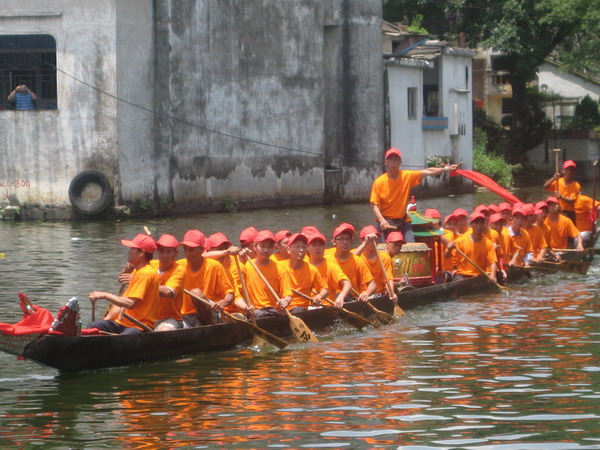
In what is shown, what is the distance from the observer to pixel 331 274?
15.9m

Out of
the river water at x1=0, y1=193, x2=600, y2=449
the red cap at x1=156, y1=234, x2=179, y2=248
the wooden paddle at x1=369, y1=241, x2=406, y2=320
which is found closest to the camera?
the river water at x1=0, y1=193, x2=600, y2=449

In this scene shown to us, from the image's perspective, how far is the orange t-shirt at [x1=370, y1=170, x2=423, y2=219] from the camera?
18.5 m

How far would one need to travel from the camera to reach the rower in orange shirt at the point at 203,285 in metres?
14.2

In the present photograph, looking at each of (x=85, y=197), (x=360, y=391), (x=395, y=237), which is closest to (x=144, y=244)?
(x=360, y=391)

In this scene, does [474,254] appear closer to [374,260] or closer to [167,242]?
[374,260]

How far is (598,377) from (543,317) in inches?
177

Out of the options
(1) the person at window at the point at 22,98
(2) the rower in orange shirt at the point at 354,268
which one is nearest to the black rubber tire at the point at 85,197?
(1) the person at window at the point at 22,98

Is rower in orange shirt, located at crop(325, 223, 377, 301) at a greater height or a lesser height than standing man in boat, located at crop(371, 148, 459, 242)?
lesser

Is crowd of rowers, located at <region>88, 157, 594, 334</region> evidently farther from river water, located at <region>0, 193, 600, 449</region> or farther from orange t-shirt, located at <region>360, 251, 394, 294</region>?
river water, located at <region>0, 193, 600, 449</region>

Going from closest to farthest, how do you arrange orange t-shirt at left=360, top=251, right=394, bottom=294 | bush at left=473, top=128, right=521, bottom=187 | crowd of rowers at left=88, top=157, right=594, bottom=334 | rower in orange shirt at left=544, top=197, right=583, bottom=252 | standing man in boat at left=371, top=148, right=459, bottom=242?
1. crowd of rowers at left=88, top=157, right=594, bottom=334
2. orange t-shirt at left=360, top=251, right=394, bottom=294
3. standing man in boat at left=371, top=148, right=459, bottom=242
4. rower in orange shirt at left=544, top=197, right=583, bottom=252
5. bush at left=473, top=128, right=521, bottom=187

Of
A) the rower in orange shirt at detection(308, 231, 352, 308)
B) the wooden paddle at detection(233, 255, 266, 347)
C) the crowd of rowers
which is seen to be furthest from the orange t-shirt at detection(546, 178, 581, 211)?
the wooden paddle at detection(233, 255, 266, 347)

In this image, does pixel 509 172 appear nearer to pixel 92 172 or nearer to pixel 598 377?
pixel 92 172

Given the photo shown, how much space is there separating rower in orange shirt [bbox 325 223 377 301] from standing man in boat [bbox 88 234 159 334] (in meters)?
3.45

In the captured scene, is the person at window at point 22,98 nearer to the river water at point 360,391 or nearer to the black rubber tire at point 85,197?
the black rubber tire at point 85,197
